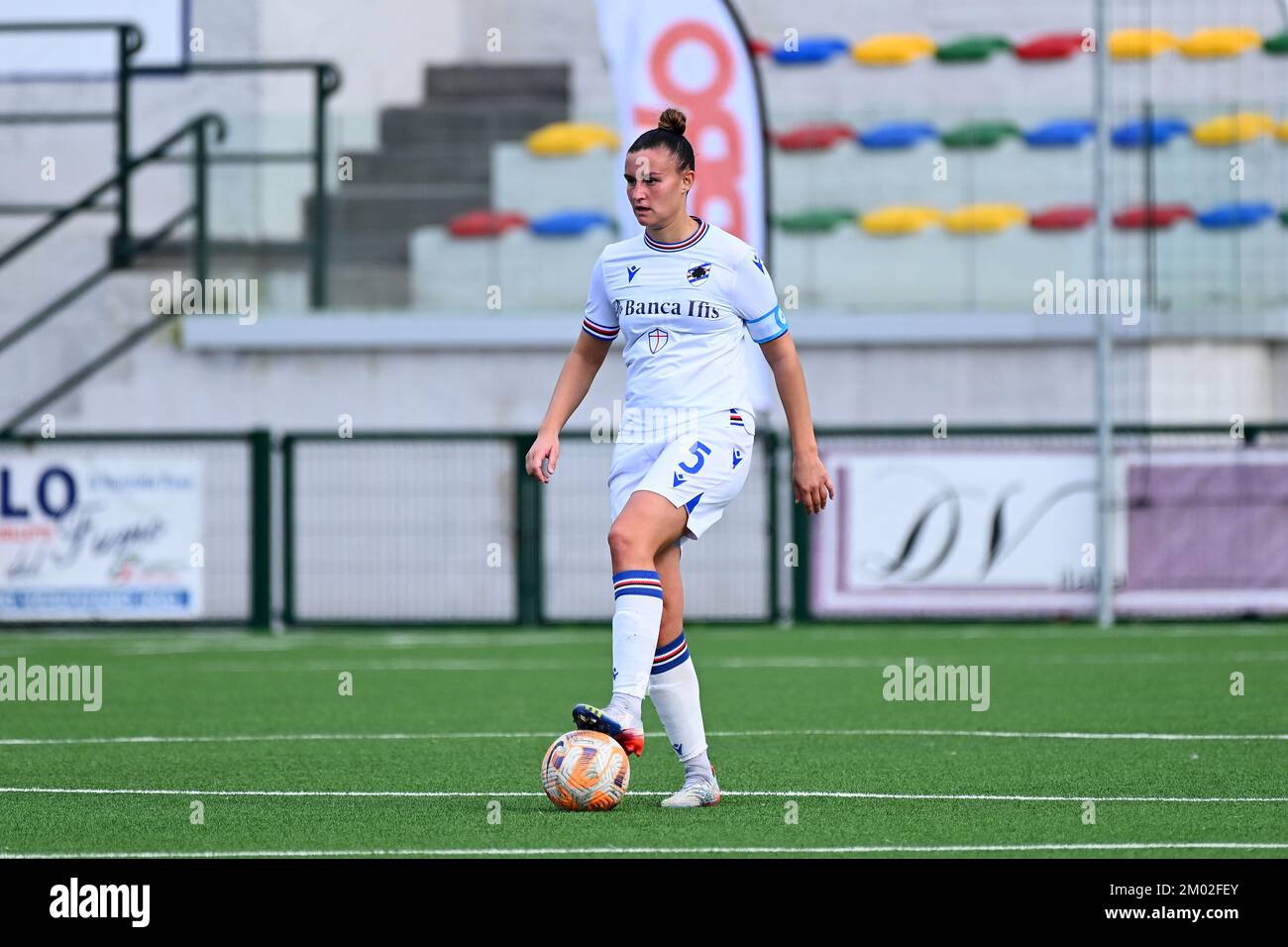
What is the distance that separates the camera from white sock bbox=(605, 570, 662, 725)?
758 centimetres

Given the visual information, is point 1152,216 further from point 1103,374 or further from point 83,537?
point 83,537

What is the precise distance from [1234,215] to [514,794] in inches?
593

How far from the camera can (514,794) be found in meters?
8.25

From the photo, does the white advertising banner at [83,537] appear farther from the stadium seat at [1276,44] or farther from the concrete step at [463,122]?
the stadium seat at [1276,44]

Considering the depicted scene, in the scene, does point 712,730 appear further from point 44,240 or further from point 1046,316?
point 44,240

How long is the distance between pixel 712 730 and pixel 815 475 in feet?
11.5

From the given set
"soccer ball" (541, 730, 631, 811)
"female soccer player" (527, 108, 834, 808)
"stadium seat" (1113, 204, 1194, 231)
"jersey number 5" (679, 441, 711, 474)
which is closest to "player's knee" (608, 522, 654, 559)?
"female soccer player" (527, 108, 834, 808)

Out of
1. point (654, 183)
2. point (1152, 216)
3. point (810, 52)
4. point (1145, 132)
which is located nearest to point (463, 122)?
point (810, 52)

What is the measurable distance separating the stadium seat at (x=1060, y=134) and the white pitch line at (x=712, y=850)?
1556cm

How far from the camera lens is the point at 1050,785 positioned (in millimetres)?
8320

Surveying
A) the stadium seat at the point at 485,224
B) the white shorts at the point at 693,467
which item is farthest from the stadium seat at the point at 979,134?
the white shorts at the point at 693,467

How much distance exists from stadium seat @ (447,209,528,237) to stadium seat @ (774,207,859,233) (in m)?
2.38

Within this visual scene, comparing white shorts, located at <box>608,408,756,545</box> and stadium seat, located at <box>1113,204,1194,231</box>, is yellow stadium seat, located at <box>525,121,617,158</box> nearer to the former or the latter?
stadium seat, located at <box>1113,204,1194,231</box>
